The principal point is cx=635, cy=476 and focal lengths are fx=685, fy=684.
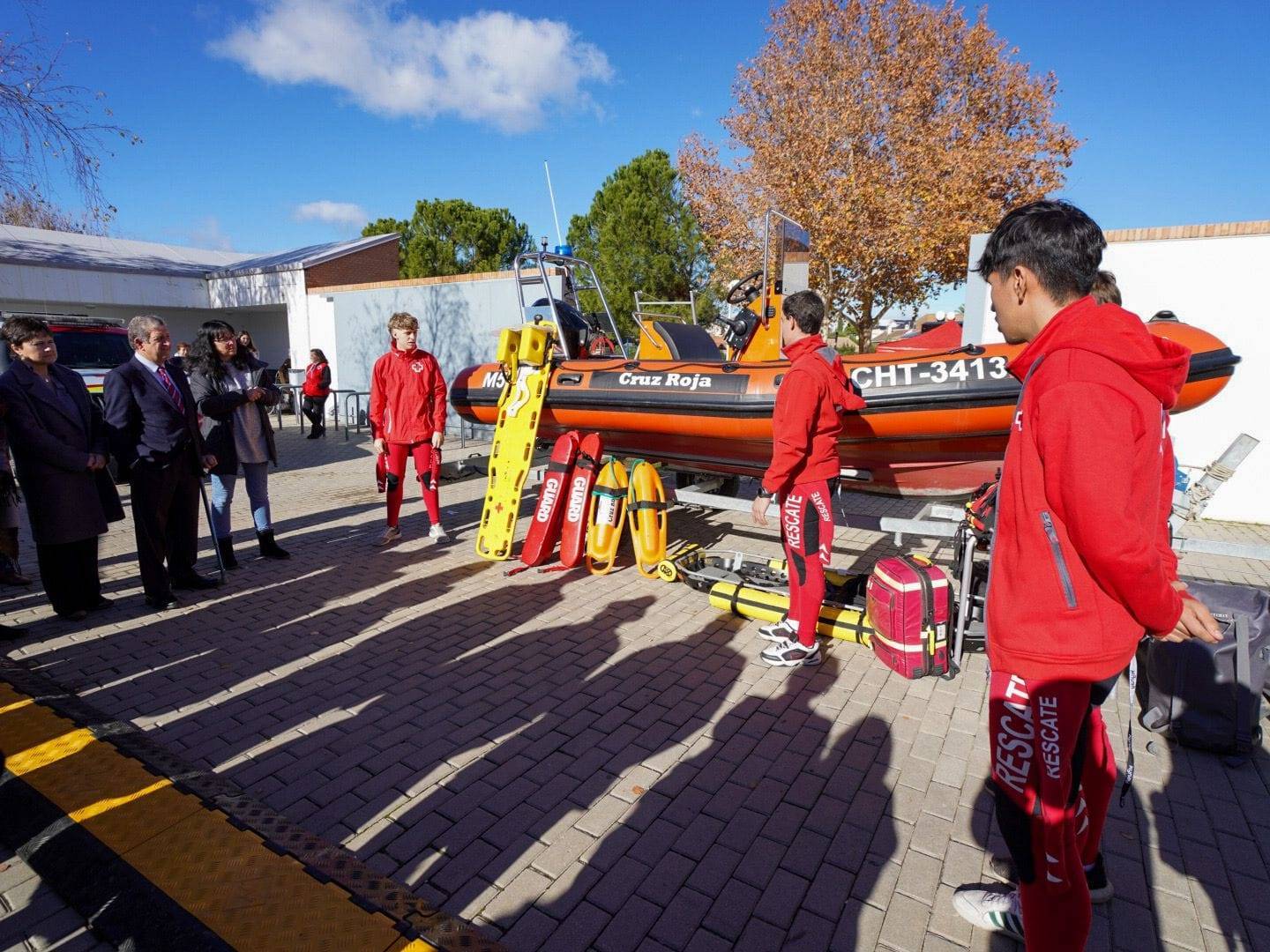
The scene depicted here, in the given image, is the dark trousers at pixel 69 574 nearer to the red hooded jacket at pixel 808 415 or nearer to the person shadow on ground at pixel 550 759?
the person shadow on ground at pixel 550 759

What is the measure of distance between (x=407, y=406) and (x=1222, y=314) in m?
7.45

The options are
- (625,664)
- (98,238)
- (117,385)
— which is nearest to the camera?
(625,664)

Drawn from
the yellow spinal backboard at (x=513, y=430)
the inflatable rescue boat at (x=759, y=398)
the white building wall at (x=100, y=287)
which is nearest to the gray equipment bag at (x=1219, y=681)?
the inflatable rescue boat at (x=759, y=398)

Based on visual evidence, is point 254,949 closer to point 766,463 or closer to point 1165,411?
point 1165,411

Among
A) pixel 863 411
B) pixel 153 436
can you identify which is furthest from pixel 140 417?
pixel 863 411

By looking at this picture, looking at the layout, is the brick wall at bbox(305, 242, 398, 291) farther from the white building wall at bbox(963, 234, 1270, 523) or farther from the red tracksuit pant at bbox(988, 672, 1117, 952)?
the red tracksuit pant at bbox(988, 672, 1117, 952)

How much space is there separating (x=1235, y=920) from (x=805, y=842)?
118 centimetres

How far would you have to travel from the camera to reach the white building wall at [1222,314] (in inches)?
248

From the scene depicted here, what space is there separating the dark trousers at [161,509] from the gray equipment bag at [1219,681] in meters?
5.22

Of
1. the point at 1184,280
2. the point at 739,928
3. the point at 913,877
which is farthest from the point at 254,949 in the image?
the point at 1184,280

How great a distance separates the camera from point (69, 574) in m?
4.03

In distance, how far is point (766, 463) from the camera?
16.5ft

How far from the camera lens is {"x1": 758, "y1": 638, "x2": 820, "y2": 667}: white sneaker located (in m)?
3.44

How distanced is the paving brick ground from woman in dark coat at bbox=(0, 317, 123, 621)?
0.31 metres
